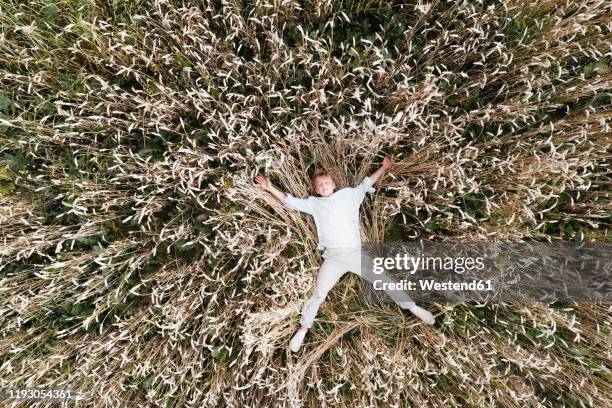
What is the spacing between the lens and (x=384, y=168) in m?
2.45

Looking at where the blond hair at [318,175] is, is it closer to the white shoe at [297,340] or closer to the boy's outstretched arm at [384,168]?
the boy's outstretched arm at [384,168]

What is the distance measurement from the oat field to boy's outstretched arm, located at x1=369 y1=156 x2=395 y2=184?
8 cm

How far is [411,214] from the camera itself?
2.47 metres

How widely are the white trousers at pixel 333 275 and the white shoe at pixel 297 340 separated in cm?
6

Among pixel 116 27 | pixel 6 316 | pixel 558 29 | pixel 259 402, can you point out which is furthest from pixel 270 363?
pixel 558 29

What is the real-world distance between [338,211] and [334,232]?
14 centimetres

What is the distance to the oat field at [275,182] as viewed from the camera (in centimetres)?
225

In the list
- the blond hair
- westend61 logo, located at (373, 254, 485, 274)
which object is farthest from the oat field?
westend61 logo, located at (373, 254, 485, 274)

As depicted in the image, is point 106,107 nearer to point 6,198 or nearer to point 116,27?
point 116,27

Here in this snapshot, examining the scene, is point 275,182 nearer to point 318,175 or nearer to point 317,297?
point 318,175

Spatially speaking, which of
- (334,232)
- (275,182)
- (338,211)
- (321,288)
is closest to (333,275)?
(321,288)

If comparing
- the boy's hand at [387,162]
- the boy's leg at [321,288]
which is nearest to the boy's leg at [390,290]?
the boy's leg at [321,288]

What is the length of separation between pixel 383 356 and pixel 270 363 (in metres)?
0.76

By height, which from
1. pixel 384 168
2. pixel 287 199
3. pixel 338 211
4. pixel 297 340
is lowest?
pixel 297 340
